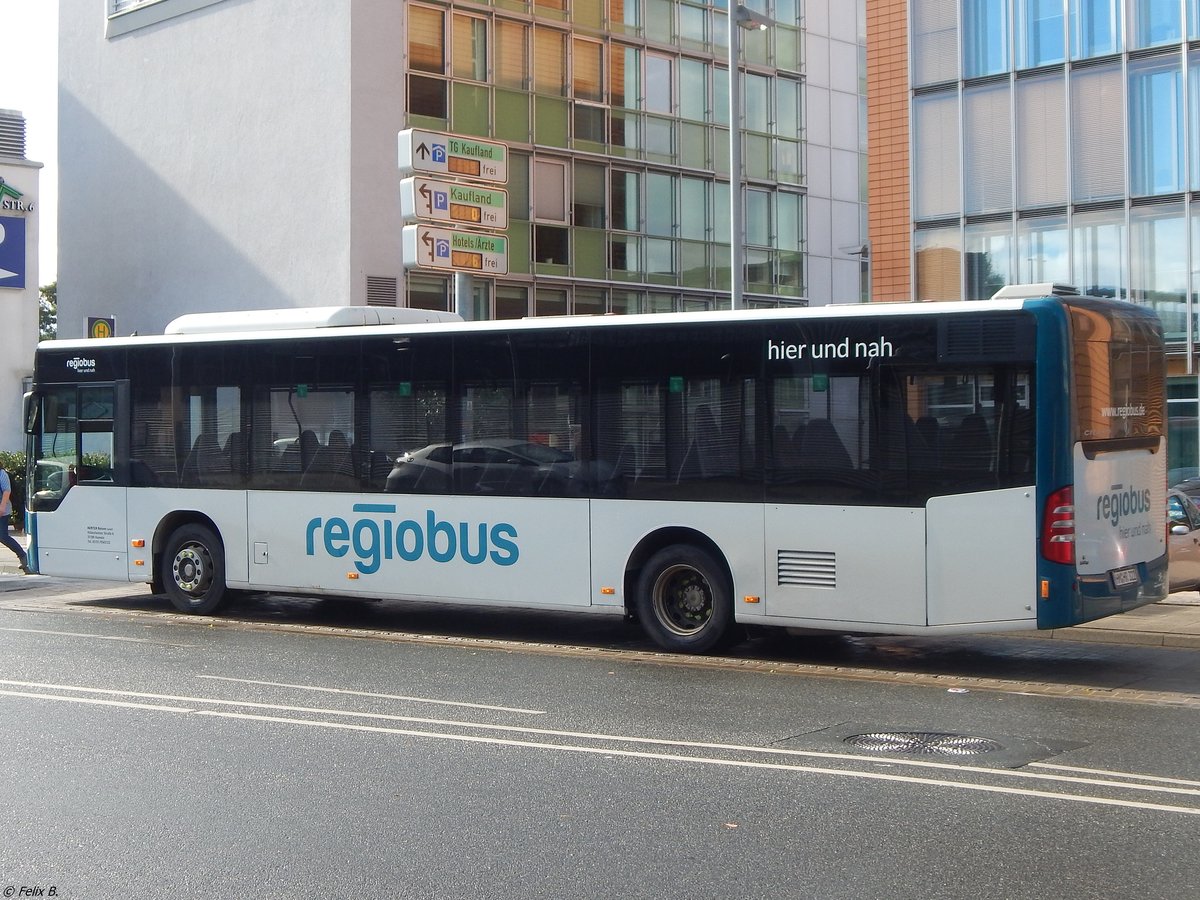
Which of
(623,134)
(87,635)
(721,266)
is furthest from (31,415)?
(721,266)

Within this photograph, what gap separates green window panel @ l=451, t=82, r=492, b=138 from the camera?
113ft

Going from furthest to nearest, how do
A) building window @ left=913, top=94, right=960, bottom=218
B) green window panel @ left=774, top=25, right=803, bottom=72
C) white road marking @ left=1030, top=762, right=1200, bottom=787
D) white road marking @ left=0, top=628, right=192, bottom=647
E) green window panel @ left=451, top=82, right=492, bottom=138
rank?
1. green window panel @ left=774, top=25, right=803, bottom=72
2. green window panel @ left=451, top=82, right=492, bottom=138
3. building window @ left=913, top=94, right=960, bottom=218
4. white road marking @ left=0, top=628, right=192, bottom=647
5. white road marking @ left=1030, top=762, right=1200, bottom=787

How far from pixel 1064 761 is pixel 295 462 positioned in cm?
878

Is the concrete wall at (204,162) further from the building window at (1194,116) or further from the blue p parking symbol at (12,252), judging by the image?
the building window at (1194,116)

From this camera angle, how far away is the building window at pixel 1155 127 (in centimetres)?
2441

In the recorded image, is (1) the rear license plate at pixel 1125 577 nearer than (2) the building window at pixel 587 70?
Yes

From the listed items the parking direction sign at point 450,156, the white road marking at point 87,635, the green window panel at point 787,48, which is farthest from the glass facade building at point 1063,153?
the white road marking at point 87,635

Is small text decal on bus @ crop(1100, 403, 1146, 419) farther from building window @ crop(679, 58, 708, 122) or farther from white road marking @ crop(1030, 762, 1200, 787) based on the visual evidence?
building window @ crop(679, 58, 708, 122)

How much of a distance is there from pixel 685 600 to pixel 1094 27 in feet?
55.0

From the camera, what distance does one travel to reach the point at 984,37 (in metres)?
26.2

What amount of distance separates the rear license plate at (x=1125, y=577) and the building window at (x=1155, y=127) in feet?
49.4

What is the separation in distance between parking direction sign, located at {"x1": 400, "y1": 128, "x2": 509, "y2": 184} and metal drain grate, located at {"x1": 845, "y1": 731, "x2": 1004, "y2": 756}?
1228 cm

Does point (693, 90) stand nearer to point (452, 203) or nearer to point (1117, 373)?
point (452, 203)

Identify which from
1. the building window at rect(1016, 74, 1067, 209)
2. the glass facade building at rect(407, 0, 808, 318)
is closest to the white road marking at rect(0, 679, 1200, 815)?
the building window at rect(1016, 74, 1067, 209)
